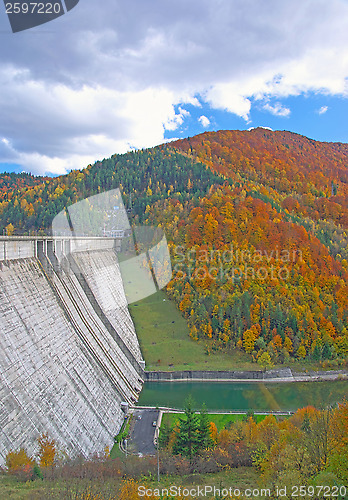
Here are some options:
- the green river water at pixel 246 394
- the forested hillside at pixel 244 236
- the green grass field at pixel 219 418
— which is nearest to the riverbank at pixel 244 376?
the green river water at pixel 246 394

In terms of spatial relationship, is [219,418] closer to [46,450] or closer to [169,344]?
[169,344]

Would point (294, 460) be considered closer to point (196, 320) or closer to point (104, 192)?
point (196, 320)

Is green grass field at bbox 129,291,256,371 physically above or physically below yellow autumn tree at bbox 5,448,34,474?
below

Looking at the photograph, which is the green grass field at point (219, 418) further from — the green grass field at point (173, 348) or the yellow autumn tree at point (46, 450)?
the yellow autumn tree at point (46, 450)

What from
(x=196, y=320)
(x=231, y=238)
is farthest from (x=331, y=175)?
(x=196, y=320)

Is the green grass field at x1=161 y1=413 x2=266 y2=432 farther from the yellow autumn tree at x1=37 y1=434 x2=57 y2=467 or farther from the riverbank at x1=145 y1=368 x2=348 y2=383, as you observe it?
the yellow autumn tree at x1=37 y1=434 x2=57 y2=467

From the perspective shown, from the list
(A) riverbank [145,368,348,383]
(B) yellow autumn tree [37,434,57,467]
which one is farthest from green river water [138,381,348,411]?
(B) yellow autumn tree [37,434,57,467]
